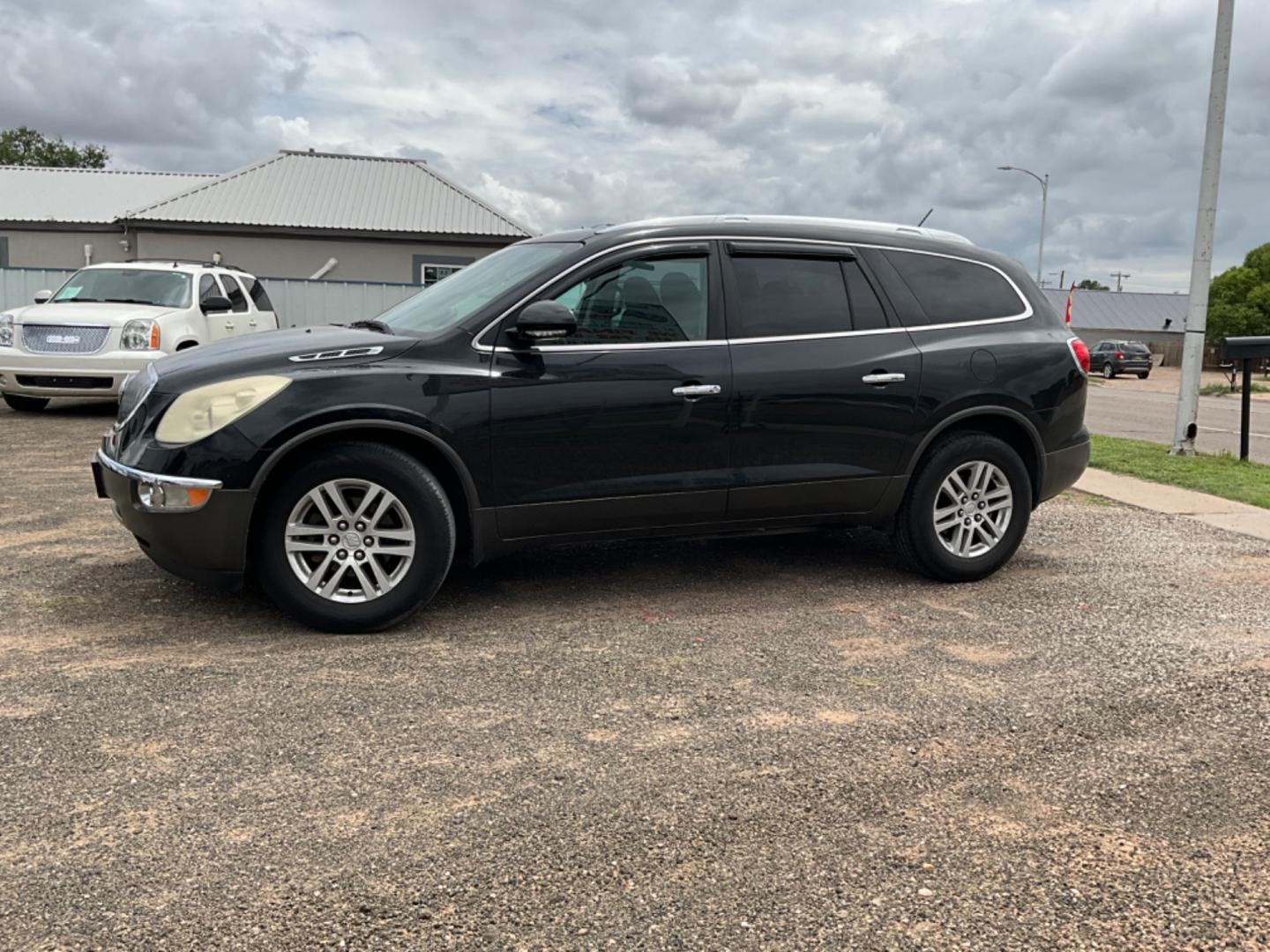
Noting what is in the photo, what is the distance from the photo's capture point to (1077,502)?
8.33 m

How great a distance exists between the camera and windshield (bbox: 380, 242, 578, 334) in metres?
4.99

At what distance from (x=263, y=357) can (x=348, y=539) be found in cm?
87

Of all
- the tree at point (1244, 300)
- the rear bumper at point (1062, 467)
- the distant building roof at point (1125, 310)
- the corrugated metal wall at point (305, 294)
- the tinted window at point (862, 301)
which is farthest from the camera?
the distant building roof at point (1125, 310)

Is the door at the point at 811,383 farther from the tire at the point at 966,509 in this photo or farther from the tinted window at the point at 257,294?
the tinted window at the point at 257,294

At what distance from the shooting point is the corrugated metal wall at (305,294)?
18.5 metres

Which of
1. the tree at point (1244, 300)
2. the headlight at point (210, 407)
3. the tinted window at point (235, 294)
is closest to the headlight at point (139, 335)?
the tinted window at point (235, 294)

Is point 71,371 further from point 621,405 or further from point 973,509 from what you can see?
point 973,509

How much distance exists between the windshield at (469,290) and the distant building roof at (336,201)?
700 inches

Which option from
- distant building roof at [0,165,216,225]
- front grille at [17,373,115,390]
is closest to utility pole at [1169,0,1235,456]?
front grille at [17,373,115,390]

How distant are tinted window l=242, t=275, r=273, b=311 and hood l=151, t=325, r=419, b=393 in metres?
9.96

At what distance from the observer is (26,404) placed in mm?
12984

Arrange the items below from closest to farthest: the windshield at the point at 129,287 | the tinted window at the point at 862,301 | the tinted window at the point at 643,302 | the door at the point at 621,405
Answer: the door at the point at 621,405
the tinted window at the point at 643,302
the tinted window at the point at 862,301
the windshield at the point at 129,287

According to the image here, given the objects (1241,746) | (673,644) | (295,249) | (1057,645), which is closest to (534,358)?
(673,644)

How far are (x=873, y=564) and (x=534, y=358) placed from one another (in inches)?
98.1
